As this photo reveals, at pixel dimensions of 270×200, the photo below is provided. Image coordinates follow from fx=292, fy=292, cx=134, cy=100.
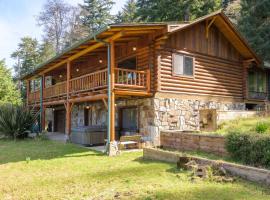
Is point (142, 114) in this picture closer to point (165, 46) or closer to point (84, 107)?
point (165, 46)

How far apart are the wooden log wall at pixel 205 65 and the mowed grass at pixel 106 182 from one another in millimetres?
5236

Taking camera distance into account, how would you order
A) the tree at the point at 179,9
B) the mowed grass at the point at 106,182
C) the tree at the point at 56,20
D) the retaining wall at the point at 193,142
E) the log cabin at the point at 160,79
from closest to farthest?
the mowed grass at the point at 106,182, the retaining wall at the point at 193,142, the log cabin at the point at 160,79, the tree at the point at 179,9, the tree at the point at 56,20

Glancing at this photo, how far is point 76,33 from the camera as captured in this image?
42.5 m

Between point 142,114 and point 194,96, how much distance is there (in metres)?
3.01

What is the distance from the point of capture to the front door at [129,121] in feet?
48.4

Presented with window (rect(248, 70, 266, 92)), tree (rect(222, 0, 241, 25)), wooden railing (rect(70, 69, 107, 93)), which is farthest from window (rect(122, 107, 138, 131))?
tree (rect(222, 0, 241, 25))

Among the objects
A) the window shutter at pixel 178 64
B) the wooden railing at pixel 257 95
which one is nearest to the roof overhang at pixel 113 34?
the window shutter at pixel 178 64

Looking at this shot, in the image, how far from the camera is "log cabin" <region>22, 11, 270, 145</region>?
1283 cm

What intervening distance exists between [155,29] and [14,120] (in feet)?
32.9

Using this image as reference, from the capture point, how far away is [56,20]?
1630 inches

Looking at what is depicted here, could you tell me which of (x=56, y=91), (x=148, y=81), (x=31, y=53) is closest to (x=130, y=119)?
(x=148, y=81)

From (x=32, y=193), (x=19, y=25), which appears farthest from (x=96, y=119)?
(x=19, y=25)

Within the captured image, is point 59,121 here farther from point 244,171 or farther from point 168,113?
point 244,171

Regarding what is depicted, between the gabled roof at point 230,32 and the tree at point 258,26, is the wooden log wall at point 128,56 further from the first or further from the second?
the tree at point 258,26
